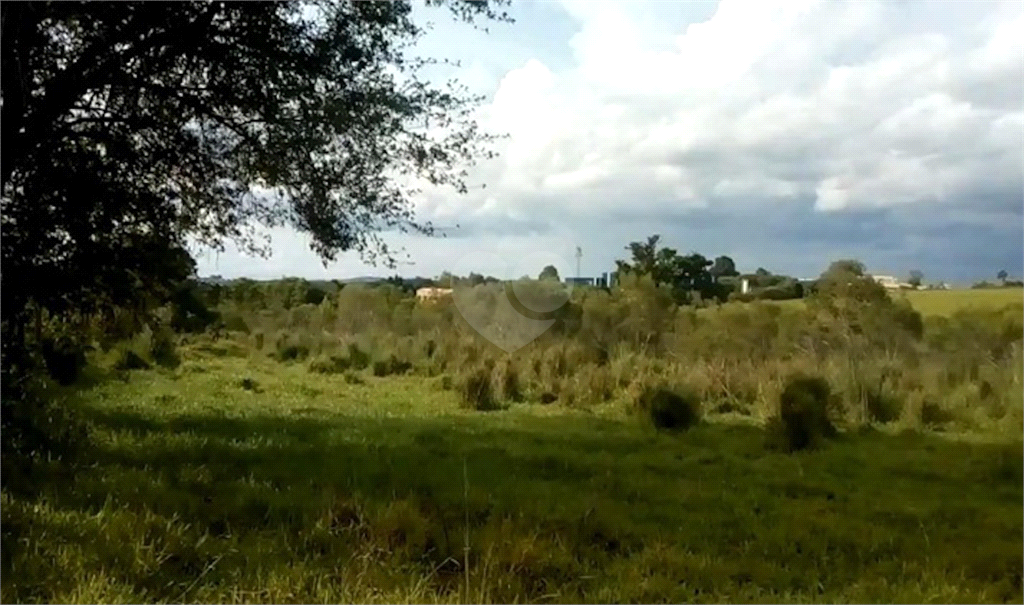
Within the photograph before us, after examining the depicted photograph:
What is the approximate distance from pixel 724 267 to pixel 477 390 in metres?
1.10

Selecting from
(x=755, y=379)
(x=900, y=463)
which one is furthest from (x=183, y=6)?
(x=900, y=463)

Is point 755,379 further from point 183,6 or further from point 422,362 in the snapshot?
point 183,6

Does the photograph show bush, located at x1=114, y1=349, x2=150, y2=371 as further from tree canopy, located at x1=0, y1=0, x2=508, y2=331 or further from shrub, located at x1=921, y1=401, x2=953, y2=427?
shrub, located at x1=921, y1=401, x2=953, y2=427

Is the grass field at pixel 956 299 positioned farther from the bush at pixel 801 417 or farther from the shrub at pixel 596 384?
the shrub at pixel 596 384

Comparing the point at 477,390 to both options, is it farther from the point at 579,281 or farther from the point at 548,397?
the point at 579,281

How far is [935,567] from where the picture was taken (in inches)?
94.1

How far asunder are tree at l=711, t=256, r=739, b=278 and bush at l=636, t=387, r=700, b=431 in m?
0.87

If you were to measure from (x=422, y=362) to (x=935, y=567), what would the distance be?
1811 millimetres

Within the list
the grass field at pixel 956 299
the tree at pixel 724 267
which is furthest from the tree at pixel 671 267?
the grass field at pixel 956 299

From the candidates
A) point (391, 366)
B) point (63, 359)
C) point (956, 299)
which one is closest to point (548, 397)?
point (391, 366)

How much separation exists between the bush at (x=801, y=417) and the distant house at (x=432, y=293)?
1.31m

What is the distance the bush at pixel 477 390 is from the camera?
3336 mm

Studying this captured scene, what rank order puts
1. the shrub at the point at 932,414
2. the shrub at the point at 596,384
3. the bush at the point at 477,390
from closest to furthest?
the shrub at the point at 932,414, the bush at the point at 477,390, the shrub at the point at 596,384

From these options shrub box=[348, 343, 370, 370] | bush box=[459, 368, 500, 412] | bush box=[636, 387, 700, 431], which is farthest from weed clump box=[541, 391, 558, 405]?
shrub box=[348, 343, 370, 370]
